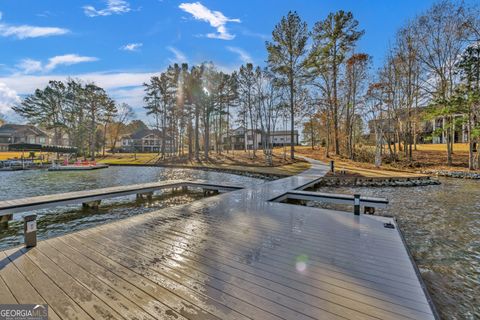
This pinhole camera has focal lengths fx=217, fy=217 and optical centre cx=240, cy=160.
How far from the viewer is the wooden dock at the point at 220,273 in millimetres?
2096

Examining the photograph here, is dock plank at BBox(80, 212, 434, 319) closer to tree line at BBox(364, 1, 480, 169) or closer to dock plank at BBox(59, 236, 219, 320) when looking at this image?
dock plank at BBox(59, 236, 219, 320)

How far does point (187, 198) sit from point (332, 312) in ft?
28.1

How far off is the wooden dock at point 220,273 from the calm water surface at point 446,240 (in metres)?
0.67

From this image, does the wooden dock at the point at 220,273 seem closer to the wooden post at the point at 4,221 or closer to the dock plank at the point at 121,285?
the dock plank at the point at 121,285

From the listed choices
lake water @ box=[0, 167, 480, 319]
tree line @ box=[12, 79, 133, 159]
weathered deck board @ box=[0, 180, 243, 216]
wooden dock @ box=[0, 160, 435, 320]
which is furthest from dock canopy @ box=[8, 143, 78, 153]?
wooden dock @ box=[0, 160, 435, 320]

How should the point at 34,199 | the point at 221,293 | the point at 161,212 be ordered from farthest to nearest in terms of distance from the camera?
1. the point at 34,199
2. the point at 161,212
3. the point at 221,293

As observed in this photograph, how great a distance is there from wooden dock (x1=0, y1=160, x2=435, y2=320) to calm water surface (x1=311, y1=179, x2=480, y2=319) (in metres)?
0.67

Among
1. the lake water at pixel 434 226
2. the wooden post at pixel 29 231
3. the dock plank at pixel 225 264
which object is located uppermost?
the wooden post at pixel 29 231

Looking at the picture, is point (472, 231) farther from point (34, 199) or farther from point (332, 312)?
point (34, 199)

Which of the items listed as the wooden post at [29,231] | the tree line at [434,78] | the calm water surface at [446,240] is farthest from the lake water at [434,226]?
the tree line at [434,78]

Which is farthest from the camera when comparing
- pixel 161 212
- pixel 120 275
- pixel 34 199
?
pixel 34 199

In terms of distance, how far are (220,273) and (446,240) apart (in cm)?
539

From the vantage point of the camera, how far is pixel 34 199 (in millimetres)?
6680

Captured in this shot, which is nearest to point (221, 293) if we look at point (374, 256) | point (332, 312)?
point (332, 312)
